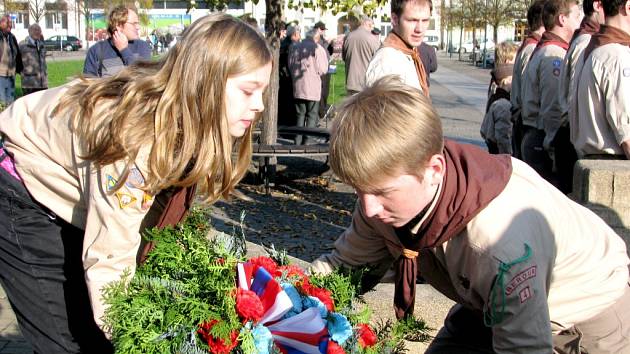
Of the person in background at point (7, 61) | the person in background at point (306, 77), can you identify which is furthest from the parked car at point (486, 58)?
the person in background at point (306, 77)

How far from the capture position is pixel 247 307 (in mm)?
2154

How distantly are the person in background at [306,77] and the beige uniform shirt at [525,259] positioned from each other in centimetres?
817

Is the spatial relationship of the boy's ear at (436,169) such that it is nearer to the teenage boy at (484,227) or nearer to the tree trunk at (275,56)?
the teenage boy at (484,227)

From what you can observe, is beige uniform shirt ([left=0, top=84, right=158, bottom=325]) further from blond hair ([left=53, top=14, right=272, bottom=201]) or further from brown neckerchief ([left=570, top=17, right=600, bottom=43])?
brown neckerchief ([left=570, top=17, right=600, bottom=43])

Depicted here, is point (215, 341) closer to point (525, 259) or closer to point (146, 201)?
point (146, 201)

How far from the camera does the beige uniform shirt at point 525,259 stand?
215cm

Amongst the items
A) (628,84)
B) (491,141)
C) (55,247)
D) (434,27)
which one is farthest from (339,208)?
(434,27)

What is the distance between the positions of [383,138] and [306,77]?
914 centimetres

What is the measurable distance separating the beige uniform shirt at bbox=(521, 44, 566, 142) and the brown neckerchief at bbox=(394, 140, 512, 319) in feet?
11.4

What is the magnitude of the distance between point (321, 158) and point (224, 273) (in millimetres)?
9119

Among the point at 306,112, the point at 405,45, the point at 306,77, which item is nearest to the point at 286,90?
the point at 306,112

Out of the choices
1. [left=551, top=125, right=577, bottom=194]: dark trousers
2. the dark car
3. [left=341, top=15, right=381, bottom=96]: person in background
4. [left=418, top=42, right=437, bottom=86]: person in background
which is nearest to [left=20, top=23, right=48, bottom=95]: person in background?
[left=341, top=15, right=381, bottom=96]: person in background

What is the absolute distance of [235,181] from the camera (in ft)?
9.12

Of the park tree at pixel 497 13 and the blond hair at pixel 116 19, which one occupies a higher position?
the park tree at pixel 497 13
